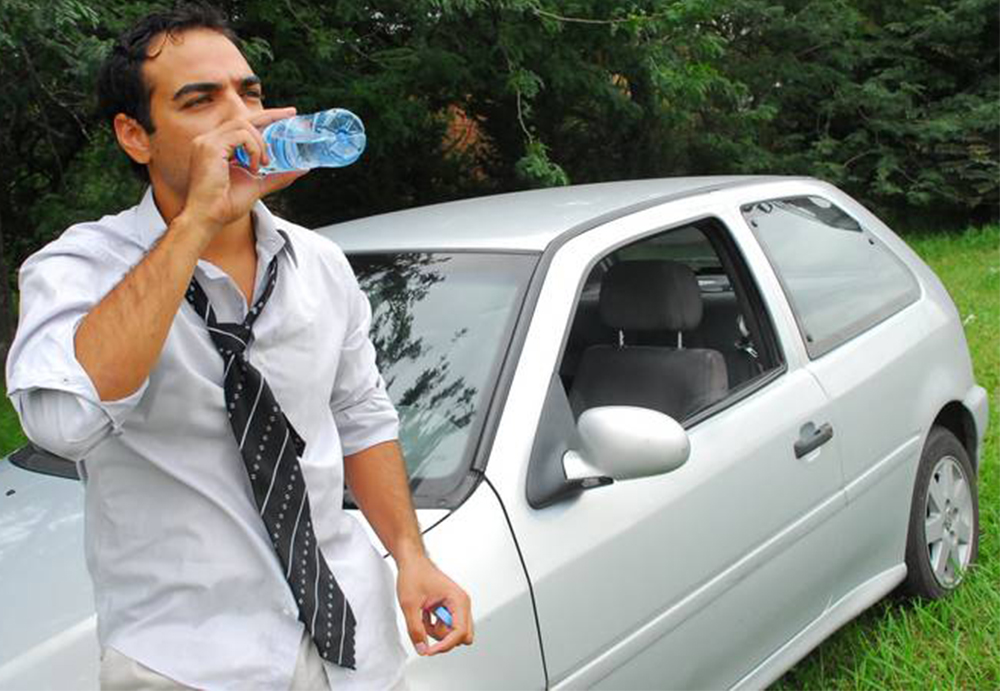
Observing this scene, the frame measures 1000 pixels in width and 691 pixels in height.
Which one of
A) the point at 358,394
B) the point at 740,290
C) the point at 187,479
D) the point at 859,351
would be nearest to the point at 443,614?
the point at 358,394

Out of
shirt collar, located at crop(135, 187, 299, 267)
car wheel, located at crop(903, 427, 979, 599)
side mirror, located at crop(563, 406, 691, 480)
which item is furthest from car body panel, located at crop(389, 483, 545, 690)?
car wheel, located at crop(903, 427, 979, 599)

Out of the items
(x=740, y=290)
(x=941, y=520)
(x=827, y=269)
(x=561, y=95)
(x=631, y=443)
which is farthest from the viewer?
(x=561, y=95)

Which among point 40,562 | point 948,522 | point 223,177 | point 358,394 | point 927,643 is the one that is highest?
point 223,177

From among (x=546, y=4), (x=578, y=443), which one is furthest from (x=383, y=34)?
(x=578, y=443)

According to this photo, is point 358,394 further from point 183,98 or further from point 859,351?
point 859,351

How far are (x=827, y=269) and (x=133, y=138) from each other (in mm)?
2573

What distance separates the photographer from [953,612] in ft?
12.0

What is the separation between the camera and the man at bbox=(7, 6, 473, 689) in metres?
1.36

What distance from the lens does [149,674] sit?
1494mm

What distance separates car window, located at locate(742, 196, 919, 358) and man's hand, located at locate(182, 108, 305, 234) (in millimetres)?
2198

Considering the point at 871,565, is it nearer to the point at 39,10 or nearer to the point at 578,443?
the point at 578,443

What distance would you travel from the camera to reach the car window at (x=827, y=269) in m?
3.37

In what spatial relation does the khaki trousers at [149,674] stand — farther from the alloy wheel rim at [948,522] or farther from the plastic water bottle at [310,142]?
the alloy wheel rim at [948,522]

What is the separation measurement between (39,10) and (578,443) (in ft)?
8.97
